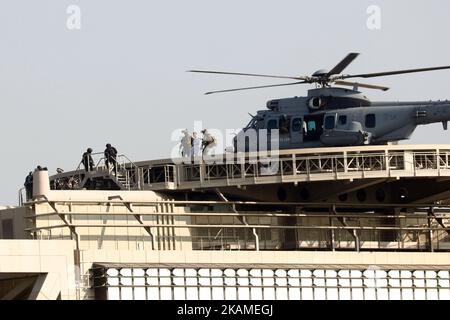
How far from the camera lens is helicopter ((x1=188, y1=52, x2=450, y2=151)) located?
76875 millimetres

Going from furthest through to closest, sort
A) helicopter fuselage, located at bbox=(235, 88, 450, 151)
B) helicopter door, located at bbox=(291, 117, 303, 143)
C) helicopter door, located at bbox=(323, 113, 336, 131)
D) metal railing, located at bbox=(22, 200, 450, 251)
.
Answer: helicopter door, located at bbox=(291, 117, 303, 143), helicopter door, located at bbox=(323, 113, 336, 131), helicopter fuselage, located at bbox=(235, 88, 450, 151), metal railing, located at bbox=(22, 200, 450, 251)

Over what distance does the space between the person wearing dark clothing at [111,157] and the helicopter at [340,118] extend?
5.86 metres

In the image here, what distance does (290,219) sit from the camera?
74062 mm

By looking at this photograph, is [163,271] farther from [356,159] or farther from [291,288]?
[356,159]

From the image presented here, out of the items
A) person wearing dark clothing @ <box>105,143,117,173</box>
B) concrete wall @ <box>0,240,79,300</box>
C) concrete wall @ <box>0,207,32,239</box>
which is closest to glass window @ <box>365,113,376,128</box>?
person wearing dark clothing @ <box>105,143,117,173</box>

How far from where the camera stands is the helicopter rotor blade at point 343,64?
7769cm

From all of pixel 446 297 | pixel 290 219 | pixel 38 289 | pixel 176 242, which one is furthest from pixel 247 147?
pixel 38 289

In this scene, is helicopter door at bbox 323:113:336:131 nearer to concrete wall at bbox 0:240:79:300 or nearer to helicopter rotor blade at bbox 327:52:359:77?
helicopter rotor blade at bbox 327:52:359:77

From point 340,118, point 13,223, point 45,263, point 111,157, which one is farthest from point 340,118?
point 45,263

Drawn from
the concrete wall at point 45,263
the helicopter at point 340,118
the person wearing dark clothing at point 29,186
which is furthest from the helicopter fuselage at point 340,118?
the concrete wall at point 45,263

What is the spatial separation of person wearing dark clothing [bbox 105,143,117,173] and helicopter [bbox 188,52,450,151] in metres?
5.86

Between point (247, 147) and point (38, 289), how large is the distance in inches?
762

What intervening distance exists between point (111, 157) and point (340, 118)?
1099 centimetres

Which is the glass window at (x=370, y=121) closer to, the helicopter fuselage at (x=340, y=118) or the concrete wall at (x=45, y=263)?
the helicopter fuselage at (x=340, y=118)
